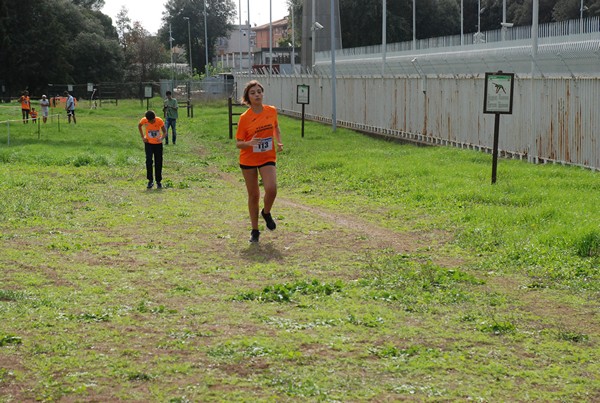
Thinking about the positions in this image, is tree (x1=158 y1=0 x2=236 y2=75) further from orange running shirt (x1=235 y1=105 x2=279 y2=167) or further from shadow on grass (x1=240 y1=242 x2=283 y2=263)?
shadow on grass (x1=240 y1=242 x2=283 y2=263)

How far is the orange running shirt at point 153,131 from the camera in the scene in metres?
18.2

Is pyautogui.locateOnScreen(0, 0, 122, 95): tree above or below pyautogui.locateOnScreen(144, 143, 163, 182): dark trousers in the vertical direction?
above

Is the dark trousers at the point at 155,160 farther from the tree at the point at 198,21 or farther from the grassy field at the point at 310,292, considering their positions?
the tree at the point at 198,21

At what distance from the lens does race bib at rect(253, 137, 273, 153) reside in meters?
11.5

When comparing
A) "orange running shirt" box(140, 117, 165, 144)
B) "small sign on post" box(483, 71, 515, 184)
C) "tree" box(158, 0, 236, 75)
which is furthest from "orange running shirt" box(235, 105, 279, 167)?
"tree" box(158, 0, 236, 75)

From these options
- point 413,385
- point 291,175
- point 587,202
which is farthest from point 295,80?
point 413,385

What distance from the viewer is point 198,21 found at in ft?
422

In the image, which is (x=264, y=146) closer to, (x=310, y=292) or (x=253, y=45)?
(x=310, y=292)

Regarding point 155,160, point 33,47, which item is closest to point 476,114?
point 155,160

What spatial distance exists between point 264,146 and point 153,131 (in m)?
7.08

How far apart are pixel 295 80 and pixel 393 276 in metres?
41.8

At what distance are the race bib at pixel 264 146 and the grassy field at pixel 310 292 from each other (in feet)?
3.44

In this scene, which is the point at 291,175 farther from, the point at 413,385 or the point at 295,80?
the point at 295,80

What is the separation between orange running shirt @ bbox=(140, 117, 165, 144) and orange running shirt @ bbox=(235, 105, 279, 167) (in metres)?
6.83
